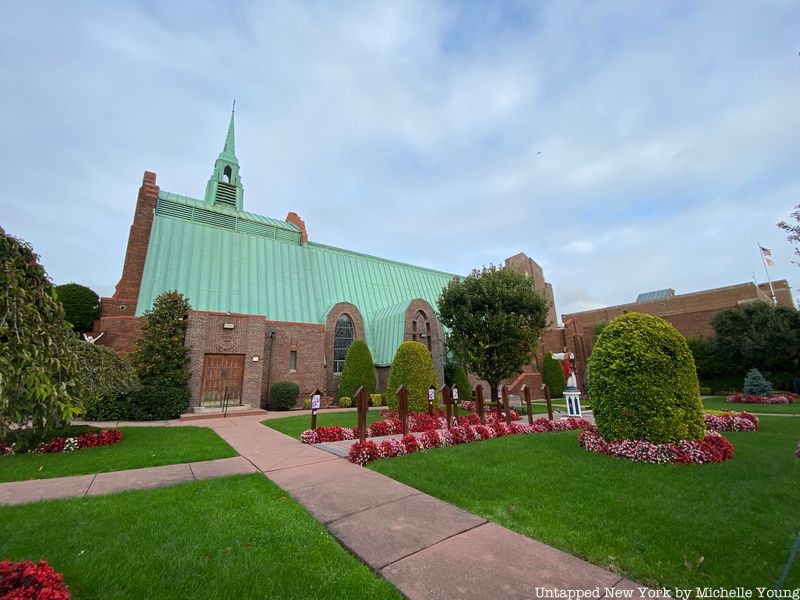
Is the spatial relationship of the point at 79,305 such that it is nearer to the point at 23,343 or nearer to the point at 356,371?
the point at 356,371

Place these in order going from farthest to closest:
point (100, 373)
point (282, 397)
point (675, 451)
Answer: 1. point (282, 397)
2. point (100, 373)
3. point (675, 451)

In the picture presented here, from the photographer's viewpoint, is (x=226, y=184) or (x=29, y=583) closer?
(x=29, y=583)

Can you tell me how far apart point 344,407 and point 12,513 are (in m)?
16.0

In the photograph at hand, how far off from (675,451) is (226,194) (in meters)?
34.9

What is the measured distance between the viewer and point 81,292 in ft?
69.8

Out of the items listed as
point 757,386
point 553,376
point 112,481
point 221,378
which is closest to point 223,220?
point 221,378

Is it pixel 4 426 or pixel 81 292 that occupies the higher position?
pixel 81 292

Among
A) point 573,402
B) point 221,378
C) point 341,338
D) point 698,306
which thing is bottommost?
point 573,402

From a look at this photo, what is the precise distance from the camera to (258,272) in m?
23.2

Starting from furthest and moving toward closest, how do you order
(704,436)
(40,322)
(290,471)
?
(704,436) < (290,471) < (40,322)

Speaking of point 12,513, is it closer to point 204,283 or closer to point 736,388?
point 204,283

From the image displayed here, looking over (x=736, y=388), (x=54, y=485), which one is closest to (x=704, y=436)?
(x=54, y=485)

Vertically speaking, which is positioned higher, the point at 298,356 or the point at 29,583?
the point at 298,356

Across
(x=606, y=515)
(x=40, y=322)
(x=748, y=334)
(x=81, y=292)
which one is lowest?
(x=606, y=515)
